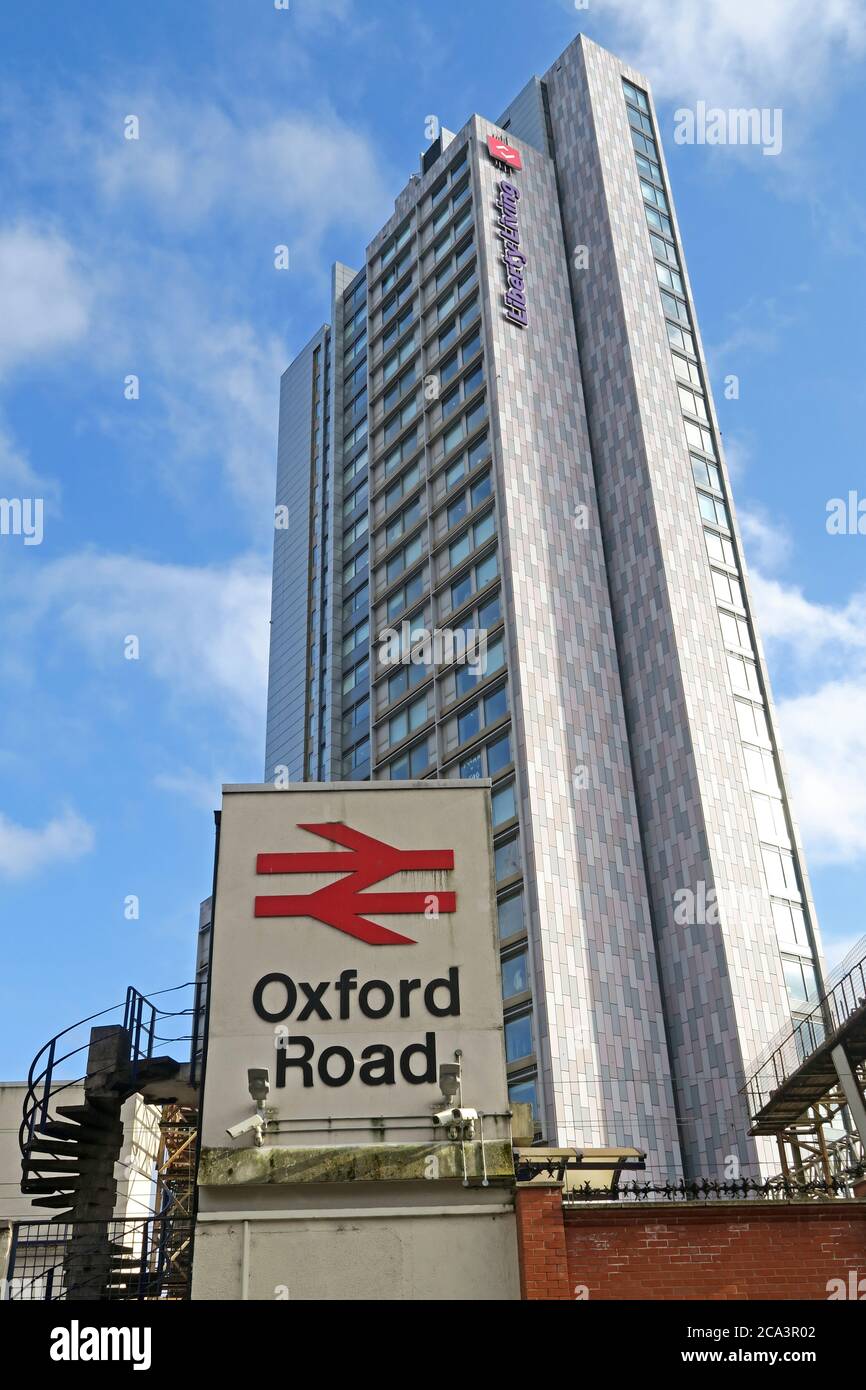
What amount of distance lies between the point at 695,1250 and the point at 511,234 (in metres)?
66.4

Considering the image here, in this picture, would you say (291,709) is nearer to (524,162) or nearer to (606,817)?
(606,817)

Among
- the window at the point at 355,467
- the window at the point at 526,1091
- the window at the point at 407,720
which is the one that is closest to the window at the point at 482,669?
the window at the point at 407,720

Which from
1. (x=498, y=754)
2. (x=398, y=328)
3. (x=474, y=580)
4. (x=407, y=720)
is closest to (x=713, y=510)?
(x=474, y=580)

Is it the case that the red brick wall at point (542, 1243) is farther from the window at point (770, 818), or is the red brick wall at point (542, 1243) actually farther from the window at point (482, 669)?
the window at point (482, 669)

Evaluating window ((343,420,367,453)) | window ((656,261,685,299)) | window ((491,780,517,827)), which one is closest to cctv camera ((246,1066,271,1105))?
window ((491,780,517,827))

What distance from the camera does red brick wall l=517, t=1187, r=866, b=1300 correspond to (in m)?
16.7

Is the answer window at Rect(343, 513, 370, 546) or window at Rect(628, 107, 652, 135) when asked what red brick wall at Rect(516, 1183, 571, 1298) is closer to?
window at Rect(343, 513, 370, 546)

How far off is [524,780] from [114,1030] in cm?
3503

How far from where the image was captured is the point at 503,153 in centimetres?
7575

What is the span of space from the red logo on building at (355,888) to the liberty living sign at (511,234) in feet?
180

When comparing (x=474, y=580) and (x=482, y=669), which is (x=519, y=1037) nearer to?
(x=482, y=669)
